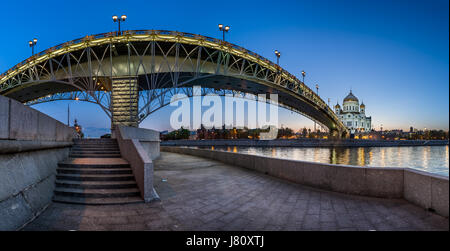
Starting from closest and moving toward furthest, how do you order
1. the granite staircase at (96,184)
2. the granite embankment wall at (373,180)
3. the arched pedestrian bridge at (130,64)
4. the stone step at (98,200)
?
the granite embankment wall at (373,180)
the stone step at (98,200)
the granite staircase at (96,184)
the arched pedestrian bridge at (130,64)

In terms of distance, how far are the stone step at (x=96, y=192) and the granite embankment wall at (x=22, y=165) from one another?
1.04ft

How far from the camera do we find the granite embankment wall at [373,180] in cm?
422

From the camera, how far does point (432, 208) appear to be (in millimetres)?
4309

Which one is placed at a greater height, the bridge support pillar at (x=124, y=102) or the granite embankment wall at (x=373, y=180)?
the bridge support pillar at (x=124, y=102)

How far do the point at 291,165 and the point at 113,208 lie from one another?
6.32 m

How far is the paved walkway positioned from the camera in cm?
412

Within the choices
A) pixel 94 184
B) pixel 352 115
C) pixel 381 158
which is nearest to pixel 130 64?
pixel 94 184

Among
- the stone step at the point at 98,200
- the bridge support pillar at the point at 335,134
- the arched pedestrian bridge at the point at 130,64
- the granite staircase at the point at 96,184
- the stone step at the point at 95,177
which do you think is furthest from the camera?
the bridge support pillar at the point at 335,134

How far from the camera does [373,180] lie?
18.9 feet

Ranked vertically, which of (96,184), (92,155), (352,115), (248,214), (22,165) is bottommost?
(248,214)

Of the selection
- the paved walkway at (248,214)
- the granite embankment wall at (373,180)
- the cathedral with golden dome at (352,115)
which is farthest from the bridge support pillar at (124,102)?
the cathedral with golden dome at (352,115)

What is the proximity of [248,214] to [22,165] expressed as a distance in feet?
19.3

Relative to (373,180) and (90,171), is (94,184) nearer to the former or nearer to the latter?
(90,171)

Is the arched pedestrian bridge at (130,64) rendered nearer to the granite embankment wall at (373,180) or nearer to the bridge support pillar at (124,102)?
the bridge support pillar at (124,102)
